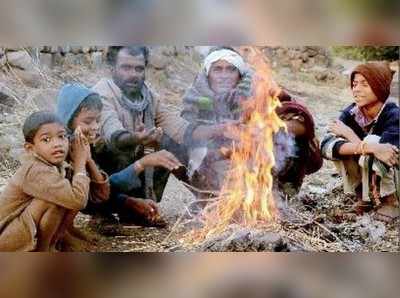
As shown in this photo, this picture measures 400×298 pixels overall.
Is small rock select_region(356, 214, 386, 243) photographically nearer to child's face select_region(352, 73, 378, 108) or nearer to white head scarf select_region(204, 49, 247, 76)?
child's face select_region(352, 73, 378, 108)

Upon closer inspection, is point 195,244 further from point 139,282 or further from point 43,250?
point 43,250

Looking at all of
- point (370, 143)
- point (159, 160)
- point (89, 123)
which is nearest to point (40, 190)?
point (89, 123)

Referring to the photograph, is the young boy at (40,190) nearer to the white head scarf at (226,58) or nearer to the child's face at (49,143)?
the child's face at (49,143)

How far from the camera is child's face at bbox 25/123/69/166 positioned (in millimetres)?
1937

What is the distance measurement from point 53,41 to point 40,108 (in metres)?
0.20

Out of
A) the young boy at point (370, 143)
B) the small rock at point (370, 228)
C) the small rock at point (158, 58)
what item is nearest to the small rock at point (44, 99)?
the small rock at point (158, 58)

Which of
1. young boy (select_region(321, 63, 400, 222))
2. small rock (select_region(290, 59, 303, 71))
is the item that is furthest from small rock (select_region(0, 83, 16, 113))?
young boy (select_region(321, 63, 400, 222))

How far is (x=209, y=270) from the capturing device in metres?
1.98

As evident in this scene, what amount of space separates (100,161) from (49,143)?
0.52 feet

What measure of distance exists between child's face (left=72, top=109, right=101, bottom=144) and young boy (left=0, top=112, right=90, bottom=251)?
2.0 inches
